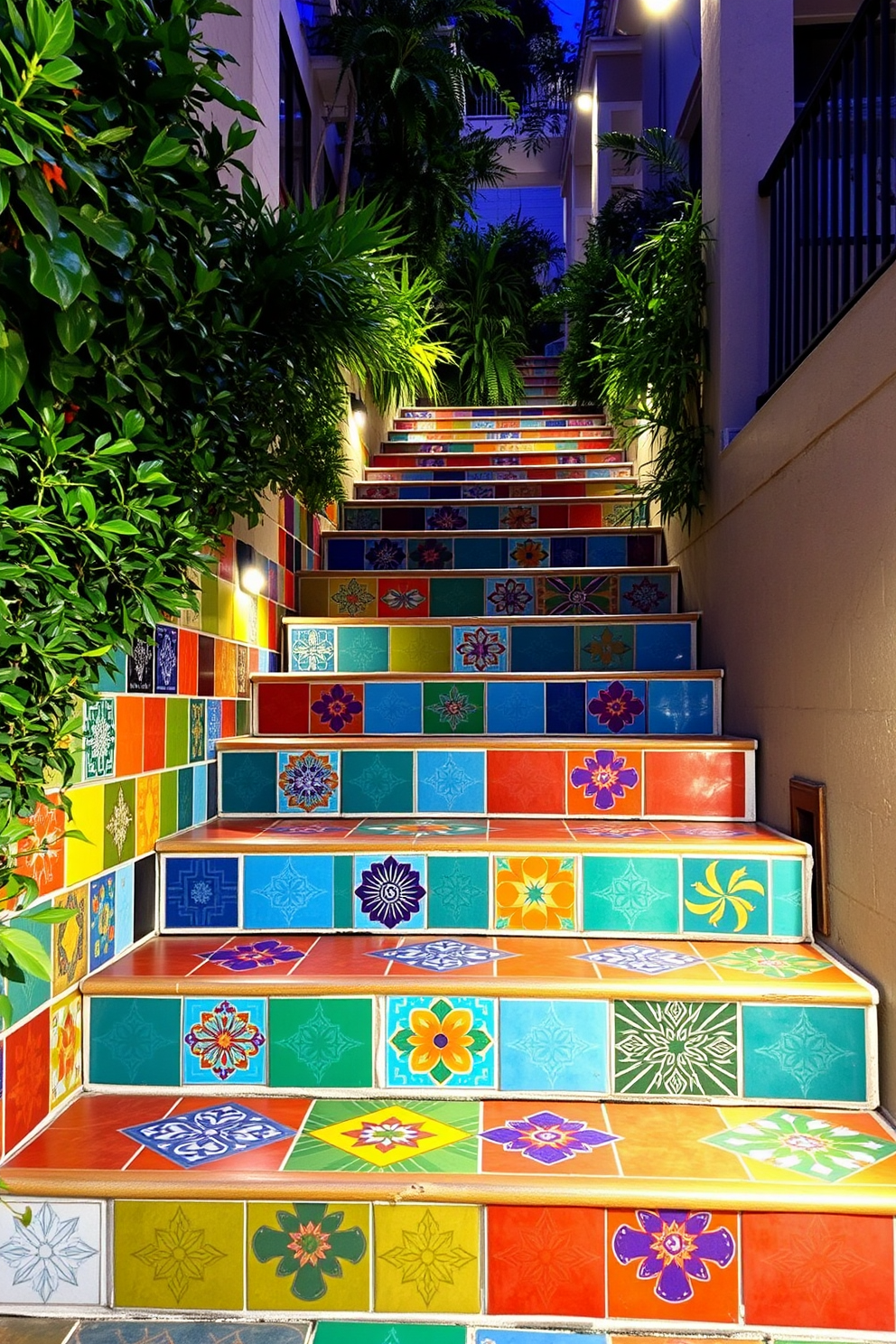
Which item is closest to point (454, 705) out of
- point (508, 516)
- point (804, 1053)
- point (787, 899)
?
point (787, 899)

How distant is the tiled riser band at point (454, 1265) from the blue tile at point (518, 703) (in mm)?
1356

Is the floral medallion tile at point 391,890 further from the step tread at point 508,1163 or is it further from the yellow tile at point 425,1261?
the yellow tile at point 425,1261

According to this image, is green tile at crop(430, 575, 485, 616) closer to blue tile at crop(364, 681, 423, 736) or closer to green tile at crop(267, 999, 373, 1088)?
blue tile at crop(364, 681, 423, 736)

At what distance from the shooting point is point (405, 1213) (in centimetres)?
125

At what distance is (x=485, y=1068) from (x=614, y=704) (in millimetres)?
1144

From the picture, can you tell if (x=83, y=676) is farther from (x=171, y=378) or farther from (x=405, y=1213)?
(x=405, y=1213)

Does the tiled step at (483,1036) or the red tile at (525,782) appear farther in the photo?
the red tile at (525,782)

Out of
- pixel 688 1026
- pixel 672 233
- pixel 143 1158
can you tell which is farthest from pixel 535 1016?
pixel 672 233

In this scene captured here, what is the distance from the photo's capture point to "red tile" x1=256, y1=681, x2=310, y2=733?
8.28 ft

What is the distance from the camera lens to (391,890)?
5.99ft

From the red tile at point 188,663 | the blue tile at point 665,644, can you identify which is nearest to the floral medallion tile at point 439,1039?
the red tile at point 188,663

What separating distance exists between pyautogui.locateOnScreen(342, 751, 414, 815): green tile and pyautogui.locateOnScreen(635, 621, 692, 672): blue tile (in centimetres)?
89

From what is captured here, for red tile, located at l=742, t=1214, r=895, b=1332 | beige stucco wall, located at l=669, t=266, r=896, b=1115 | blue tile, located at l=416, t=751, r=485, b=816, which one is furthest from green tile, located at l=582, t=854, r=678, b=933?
red tile, located at l=742, t=1214, r=895, b=1332

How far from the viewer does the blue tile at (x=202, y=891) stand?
1.83 m
